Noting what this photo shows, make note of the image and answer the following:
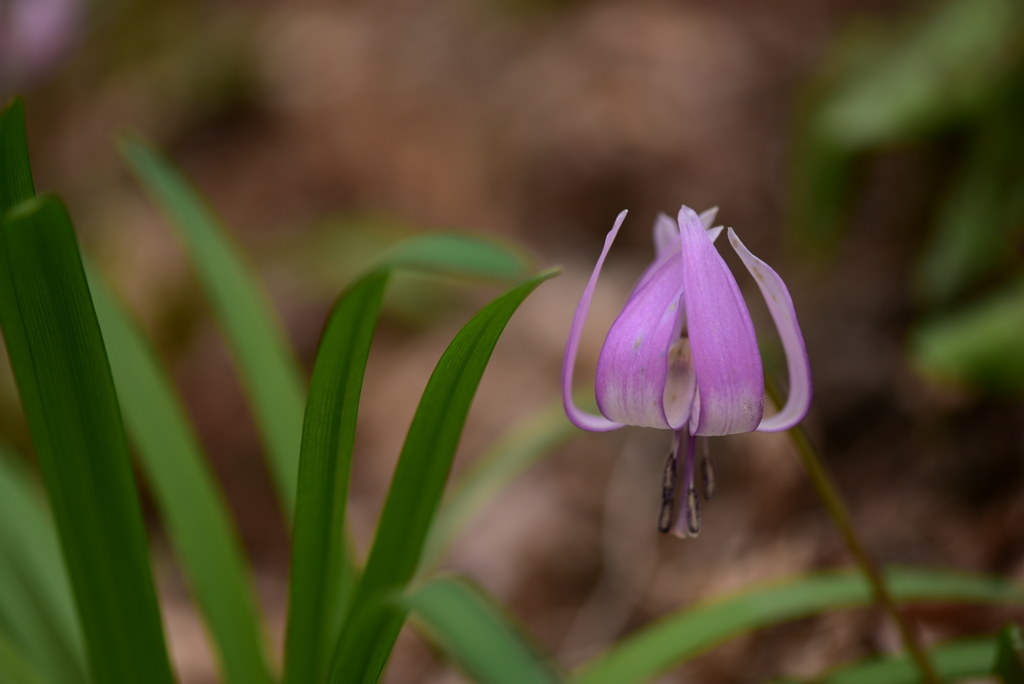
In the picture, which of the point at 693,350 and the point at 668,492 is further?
the point at 668,492

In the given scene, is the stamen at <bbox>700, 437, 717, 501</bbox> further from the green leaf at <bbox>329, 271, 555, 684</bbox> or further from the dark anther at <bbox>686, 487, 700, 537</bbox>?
the green leaf at <bbox>329, 271, 555, 684</bbox>

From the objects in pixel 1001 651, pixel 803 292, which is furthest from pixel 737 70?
pixel 1001 651

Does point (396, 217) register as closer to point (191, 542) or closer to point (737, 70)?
point (737, 70)

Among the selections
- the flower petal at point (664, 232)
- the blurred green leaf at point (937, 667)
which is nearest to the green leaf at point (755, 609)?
the blurred green leaf at point (937, 667)

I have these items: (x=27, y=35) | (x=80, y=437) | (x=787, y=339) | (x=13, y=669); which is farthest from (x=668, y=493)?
(x=27, y=35)

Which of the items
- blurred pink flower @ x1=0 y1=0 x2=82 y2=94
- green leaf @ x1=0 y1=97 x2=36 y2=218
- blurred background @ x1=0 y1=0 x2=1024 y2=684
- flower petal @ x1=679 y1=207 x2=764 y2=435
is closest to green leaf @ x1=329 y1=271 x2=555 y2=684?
flower petal @ x1=679 y1=207 x2=764 y2=435

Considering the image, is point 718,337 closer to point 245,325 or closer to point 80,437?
point 80,437
